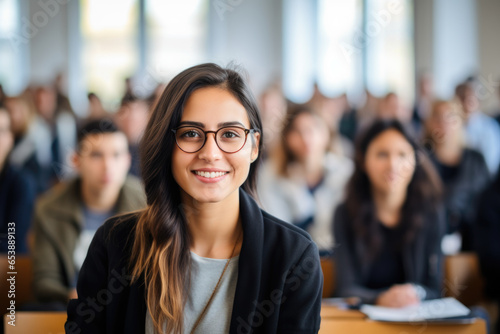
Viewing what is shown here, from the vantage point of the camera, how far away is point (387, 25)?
9336mm

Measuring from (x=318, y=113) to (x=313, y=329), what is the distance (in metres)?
2.75

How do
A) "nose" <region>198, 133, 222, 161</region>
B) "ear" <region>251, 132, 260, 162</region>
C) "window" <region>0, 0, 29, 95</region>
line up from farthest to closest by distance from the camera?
"window" <region>0, 0, 29, 95</region>, "ear" <region>251, 132, 260, 162</region>, "nose" <region>198, 133, 222, 161</region>

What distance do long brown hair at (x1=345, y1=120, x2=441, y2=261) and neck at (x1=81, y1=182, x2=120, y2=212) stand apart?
1.18 metres

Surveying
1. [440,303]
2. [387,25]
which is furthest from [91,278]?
[387,25]

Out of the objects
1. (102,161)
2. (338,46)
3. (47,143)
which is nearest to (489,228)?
(102,161)

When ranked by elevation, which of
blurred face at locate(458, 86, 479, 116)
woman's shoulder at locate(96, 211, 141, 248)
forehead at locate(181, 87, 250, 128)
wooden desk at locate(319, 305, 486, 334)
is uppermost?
blurred face at locate(458, 86, 479, 116)

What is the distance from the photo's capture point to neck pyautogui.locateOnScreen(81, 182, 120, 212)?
2801 millimetres

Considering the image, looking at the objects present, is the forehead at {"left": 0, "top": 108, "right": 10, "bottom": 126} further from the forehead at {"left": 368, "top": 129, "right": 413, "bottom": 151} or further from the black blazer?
the black blazer

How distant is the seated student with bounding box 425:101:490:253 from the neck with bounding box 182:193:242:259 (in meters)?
2.83

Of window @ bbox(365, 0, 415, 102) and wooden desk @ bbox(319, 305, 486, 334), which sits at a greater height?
window @ bbox(365, 0, 415, 102)

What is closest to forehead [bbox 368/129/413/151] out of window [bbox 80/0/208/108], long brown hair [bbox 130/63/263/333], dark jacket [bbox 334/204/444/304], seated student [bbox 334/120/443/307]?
seated student [bbox 334/120/443/307]

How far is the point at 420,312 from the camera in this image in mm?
1900

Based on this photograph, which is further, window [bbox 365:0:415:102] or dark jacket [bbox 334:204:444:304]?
window [bbox 365:0:415:102]

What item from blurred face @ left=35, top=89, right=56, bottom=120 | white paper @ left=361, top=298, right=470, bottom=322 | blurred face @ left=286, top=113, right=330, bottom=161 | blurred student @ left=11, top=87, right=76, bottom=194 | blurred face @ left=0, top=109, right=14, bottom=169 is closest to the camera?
white paper @ left=361, top=298, right=470, bottom=322
